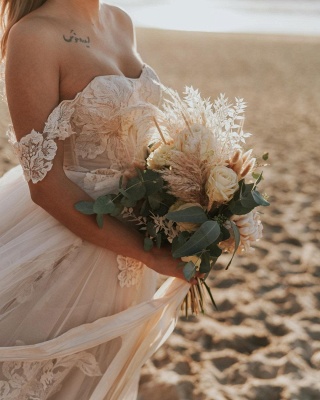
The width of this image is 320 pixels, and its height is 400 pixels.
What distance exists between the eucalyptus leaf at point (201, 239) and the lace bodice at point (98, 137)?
34cm

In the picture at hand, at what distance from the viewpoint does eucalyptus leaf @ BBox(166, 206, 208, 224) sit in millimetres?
1929

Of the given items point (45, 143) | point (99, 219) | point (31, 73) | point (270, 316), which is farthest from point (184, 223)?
point (270, 316)

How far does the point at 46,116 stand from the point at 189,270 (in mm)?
646

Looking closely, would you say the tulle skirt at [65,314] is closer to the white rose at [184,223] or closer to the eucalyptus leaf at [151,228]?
the eucalyptus leaf at [151,228]

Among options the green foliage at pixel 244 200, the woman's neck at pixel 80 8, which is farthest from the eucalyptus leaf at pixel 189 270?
the woman's neck at pixel 80 8

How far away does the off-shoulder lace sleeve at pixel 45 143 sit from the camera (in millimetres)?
1921

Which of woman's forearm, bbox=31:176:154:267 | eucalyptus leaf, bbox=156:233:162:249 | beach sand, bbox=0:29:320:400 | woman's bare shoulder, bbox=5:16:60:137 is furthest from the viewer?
beach sand, bbox=0:29:320:400

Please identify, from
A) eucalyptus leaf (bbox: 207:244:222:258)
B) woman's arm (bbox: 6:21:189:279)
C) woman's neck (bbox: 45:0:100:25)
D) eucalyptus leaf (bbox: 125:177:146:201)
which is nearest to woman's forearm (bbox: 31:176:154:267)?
woman's arm (bbox: 6:21:189:279)

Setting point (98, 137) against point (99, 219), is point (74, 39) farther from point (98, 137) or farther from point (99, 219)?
point (99, 219)

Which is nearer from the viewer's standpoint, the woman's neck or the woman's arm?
the woman's arm

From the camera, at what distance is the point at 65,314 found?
2080mm

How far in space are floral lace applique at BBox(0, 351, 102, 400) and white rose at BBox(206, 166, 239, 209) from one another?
27.3 inches

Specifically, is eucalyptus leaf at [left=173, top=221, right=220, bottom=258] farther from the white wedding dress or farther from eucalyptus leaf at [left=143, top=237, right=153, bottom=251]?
the white wedding dress

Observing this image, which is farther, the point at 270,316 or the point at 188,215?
the point at 270,316
